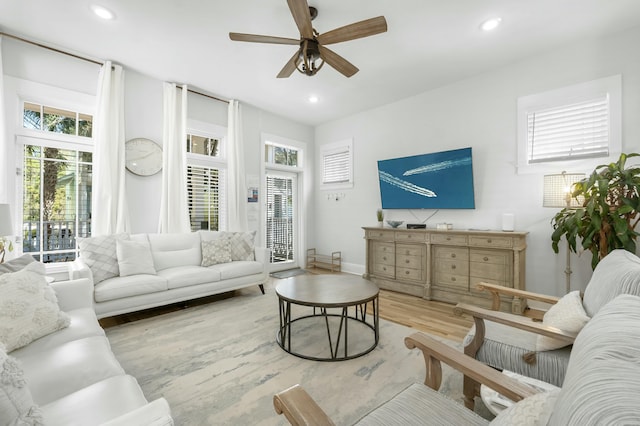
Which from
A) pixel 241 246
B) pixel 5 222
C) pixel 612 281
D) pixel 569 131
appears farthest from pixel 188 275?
pixel 569 131

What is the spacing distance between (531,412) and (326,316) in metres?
1.86

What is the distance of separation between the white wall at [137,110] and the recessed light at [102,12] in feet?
3.68

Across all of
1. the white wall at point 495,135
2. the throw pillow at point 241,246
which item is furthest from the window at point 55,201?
the white wall at point 495,135

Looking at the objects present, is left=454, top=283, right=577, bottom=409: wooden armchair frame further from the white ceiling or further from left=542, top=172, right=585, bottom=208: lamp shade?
the white ceiling

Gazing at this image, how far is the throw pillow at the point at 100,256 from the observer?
299cm

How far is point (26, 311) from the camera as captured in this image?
162cm

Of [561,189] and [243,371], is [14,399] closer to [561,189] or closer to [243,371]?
[243,371]

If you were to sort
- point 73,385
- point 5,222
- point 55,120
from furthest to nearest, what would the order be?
point 55,120 < point 5,222 < point 73,385

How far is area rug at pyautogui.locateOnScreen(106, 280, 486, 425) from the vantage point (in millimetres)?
1751

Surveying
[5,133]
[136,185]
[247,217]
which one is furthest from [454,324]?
[5,133]

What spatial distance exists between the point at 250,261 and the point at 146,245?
1323 millimetres

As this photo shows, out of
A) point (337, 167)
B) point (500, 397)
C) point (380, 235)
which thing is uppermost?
point (337, 167)

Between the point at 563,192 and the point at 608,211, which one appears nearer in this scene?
the point at 608,211

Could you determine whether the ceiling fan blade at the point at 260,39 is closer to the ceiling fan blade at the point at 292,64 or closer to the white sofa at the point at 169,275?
the ceiling fan blade at the point at 292,64
